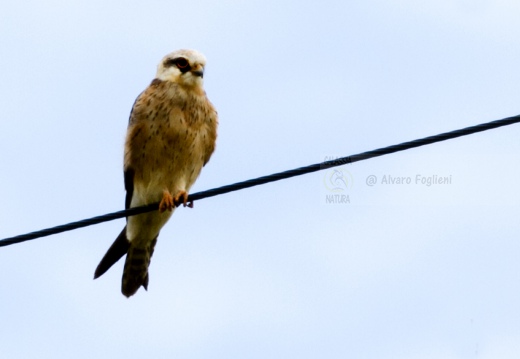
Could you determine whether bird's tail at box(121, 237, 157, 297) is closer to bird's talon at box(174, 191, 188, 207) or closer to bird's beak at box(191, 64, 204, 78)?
bird's talon at box(174, 191, 188, 207)

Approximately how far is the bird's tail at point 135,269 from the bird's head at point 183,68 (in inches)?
42.4

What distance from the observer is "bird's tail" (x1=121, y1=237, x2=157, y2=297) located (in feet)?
22.1

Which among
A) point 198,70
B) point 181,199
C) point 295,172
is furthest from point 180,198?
point 295,172

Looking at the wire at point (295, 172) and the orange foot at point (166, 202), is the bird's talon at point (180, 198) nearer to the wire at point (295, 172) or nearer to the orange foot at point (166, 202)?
the orange foot at point (166, 202)

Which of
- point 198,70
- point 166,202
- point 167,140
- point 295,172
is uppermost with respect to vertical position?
point 198,70

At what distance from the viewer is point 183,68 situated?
6.44 metres

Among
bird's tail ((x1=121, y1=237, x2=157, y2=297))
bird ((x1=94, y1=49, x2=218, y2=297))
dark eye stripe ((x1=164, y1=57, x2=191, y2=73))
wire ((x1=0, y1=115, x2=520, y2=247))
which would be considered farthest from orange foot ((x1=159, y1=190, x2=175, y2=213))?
wire ((x1=0, y1=115, x2=520, y2=247))

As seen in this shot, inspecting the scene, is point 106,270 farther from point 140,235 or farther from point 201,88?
point 201,88

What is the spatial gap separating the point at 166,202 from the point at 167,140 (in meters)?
0.38

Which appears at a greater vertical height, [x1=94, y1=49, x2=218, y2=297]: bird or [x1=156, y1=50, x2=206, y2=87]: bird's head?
[x1=156, y1=50, x2=206, y2=87]: bird's head

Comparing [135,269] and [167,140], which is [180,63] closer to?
[167,140]

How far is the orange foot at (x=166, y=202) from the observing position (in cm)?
608

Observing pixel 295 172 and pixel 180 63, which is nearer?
pixel 295 172

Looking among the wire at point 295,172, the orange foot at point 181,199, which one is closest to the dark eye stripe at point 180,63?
the orange foot at point 181,199
